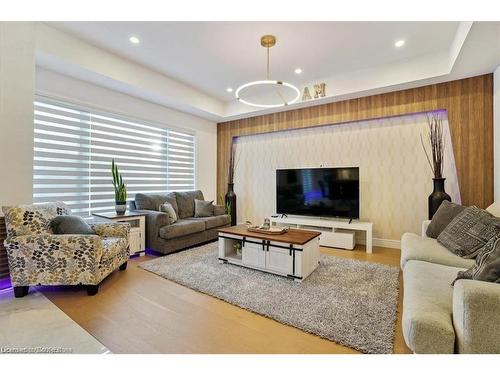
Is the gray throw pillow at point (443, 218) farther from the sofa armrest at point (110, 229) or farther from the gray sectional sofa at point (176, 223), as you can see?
the sofa armrest at point (110, 229)

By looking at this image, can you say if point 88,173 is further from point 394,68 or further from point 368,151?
point 394,68

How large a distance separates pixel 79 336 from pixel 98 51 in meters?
3.42

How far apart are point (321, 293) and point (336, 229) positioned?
2.09 metres

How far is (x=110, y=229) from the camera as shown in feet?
9.72

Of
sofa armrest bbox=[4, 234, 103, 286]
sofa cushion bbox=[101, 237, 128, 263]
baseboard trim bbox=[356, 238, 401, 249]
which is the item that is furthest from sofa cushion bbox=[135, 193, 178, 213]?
baseboard trim bbox=[356, 238, 401, 249]

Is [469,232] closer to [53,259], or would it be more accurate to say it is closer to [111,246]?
[111,246]

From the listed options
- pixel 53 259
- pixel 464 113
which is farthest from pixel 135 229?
pixel 464 113

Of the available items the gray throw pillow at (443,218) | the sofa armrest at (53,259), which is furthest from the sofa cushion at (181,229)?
the gray throw pillow at (443,218)

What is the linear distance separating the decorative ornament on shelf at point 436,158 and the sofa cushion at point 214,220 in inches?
130

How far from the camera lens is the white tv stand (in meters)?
3.88
